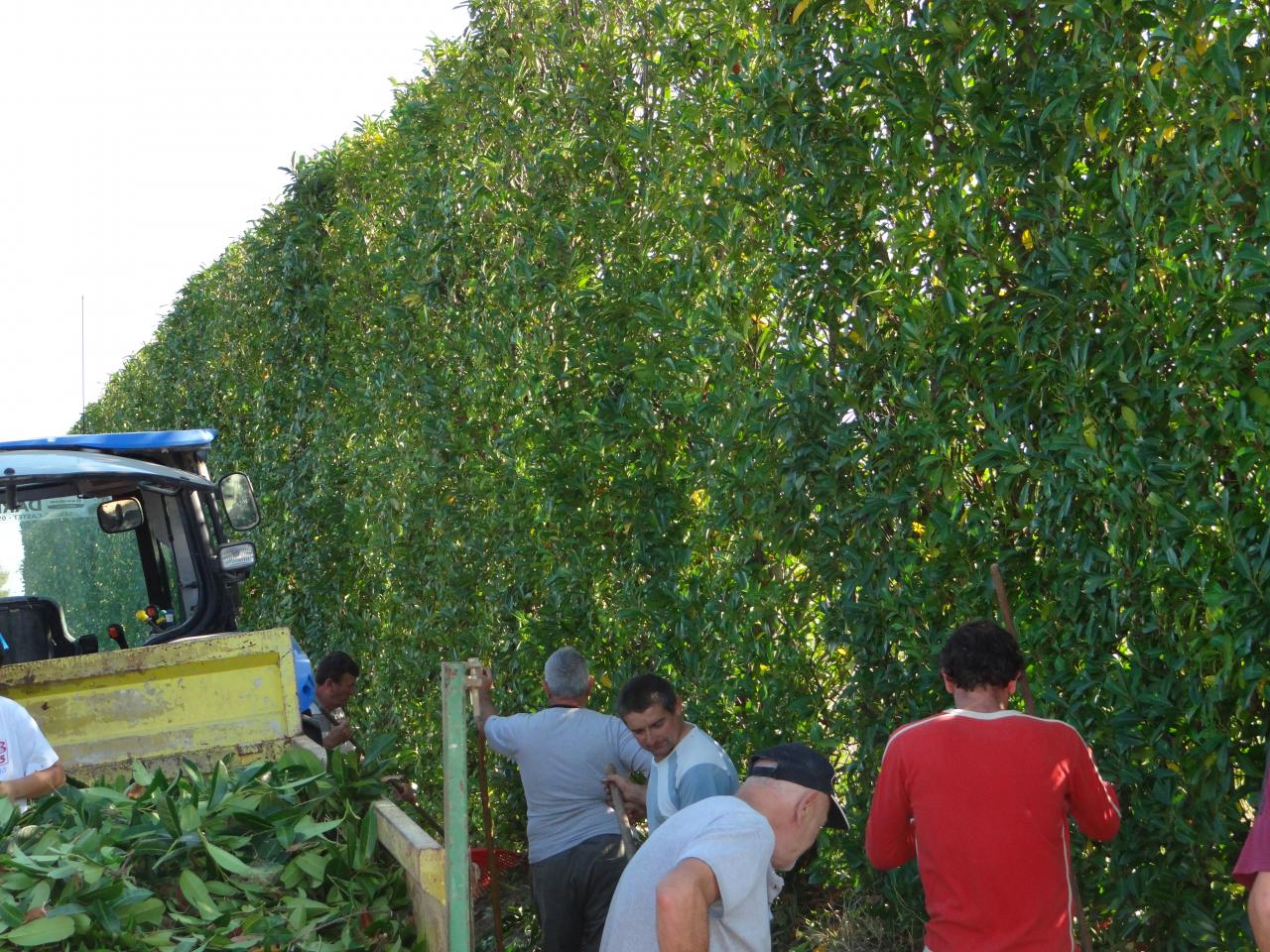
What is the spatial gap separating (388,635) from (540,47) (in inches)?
178

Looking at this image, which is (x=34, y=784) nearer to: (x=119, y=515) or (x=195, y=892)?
(x=195, y=892)

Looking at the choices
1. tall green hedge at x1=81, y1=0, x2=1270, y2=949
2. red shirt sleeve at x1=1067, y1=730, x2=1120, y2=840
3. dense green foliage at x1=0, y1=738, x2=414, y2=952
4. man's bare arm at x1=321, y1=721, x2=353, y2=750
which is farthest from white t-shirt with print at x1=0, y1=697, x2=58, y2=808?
red shirt sleeve at x1=1067, y1=730, x2=1120, y2=840

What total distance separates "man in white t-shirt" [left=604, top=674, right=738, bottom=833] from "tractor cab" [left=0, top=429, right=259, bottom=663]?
401 centimetres

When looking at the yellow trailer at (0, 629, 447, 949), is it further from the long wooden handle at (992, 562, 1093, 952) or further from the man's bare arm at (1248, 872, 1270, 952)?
the man's bare arm at (1248, 872, 1270, 952)

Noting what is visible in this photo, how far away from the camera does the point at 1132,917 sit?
3.92 metres

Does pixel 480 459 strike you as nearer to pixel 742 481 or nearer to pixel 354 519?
pixel 354 519

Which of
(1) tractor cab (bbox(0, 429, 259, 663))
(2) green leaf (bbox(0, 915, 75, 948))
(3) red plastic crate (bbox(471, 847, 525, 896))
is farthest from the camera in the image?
(1) tractor cab (bbox(0, 429, 259, 663))

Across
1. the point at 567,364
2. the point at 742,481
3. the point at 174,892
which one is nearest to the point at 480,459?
the point at 567,364

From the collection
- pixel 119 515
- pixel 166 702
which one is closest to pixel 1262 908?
pixel 166 702

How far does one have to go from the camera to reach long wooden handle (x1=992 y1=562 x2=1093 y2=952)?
13.0 ft

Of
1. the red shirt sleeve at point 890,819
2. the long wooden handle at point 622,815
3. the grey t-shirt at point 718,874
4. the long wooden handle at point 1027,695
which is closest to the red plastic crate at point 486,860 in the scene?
the long wooden handle at point 622,815

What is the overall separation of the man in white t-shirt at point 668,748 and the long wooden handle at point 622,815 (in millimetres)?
671

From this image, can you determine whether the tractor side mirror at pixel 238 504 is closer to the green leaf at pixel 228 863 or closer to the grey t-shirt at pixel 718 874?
the green leaf at pixel 228 863

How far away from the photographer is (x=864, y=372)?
15.9ft
